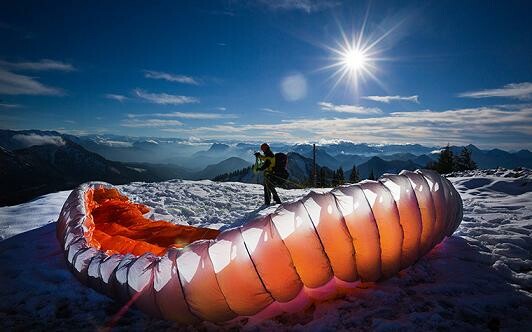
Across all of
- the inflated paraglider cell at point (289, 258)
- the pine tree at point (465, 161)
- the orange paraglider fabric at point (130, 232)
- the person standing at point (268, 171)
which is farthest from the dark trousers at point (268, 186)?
the pine tree at point (465, 161)

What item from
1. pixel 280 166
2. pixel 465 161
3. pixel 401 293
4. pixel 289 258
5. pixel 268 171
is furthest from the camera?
pixel 465 161

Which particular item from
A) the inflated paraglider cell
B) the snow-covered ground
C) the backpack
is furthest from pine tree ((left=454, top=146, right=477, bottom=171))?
the inflated paraglider cell

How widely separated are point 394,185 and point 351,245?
110 centimetres

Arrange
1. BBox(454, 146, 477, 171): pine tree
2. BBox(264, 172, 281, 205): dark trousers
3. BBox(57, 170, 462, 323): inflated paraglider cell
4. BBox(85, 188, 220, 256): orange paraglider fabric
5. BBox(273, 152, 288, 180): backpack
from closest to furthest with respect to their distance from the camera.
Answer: BBox(57, 170, 462, 323): inflated paraglider cell < BBox(85, 188, 220, 256): orange paraglider fabric < BBox(264, 172, 281, 205): dark trousers < BBox(273, 152, 288, 180): backpack < BBox(454, 146, 477, 171): pine tree

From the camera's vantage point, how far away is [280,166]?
1095 cm

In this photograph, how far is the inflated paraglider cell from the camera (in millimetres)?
3332

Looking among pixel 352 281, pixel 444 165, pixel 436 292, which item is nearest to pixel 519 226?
pixel 436 292

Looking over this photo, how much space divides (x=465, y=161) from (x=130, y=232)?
2141 inches

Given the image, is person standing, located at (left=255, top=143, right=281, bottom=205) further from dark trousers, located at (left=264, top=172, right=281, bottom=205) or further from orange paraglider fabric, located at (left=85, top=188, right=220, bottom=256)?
orange paraglider fabric, located at (left=85, top=188, right=220, bottom=256)

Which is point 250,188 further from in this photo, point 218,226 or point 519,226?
point 519,226

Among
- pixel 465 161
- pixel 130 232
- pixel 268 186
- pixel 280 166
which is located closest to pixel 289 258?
pixel 130 232

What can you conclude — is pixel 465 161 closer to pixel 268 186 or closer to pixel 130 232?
pixel 268 186

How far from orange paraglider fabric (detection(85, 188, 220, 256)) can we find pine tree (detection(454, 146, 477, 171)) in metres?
50.9

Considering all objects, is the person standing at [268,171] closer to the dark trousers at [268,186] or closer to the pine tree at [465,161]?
the dark trousers at [268,186]
